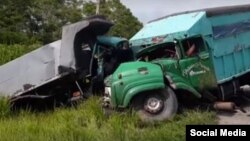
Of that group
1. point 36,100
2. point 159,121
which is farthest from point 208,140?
point 36,100

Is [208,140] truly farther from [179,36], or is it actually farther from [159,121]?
[179,36]

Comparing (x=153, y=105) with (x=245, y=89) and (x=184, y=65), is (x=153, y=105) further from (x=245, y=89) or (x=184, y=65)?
(x=245, y=89)

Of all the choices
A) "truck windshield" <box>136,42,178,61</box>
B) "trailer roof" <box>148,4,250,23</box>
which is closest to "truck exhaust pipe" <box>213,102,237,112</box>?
"truck windshield" <box>136,42,178,61</box>

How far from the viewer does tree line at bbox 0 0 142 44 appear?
42406 millimetres

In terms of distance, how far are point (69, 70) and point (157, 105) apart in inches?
117

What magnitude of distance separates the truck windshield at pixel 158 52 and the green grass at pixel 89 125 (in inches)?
60.1

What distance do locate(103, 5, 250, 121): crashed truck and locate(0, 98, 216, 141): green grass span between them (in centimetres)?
39

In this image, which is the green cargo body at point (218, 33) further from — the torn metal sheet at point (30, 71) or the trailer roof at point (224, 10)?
the torn metal sheet at point (30, 71)

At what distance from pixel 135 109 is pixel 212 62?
2152 millimetres

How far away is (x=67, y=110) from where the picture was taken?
12.1 m

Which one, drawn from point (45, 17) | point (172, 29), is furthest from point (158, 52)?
point (45, 17)

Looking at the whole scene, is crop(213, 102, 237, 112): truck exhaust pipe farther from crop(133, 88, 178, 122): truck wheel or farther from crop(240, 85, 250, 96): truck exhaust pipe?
crop(240, 85, 250, 96): truck exhaust pipe

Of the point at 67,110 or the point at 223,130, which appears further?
the point at 67,110

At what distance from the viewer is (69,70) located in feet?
42.4
